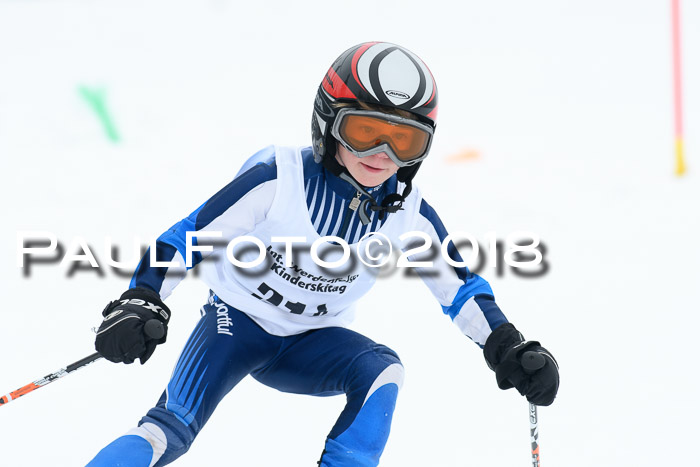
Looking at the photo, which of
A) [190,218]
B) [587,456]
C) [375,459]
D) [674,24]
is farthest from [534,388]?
[674,24]

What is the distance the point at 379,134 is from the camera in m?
2.70

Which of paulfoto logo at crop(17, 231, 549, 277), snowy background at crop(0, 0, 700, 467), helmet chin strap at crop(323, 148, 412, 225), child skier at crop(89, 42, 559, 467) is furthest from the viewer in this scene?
snowy background at crop(0, 0, 700, 467)

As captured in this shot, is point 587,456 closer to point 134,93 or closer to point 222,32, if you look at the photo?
point 134,93

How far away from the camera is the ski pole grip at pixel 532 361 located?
2.66m

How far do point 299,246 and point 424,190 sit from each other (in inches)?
136

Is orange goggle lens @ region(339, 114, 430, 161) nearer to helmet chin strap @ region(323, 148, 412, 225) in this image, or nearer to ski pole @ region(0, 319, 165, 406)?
helmet chin strap @ region(323, 148, 412, 225)

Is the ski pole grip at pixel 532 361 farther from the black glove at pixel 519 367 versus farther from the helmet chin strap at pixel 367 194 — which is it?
the helmet chin strap at pixel 367 194

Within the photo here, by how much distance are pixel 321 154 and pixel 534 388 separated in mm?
1015

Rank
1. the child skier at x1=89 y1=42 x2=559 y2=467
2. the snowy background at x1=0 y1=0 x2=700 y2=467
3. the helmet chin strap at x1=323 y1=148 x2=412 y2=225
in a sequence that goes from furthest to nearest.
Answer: the snowy background at x1=0 y1=0 x2=700 y2=467, the helmet chin strap at x1=323 y1=148 x2=412 y2=225, the child skier at x1=89 y1=42 x2=559 y2=467

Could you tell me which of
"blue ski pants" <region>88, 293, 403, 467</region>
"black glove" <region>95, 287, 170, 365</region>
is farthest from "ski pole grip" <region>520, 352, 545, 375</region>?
"black glove" <region>95, 287, 170, 365</region>

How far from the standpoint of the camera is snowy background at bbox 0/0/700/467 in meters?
3.60

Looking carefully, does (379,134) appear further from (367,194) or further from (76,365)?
(76,365)

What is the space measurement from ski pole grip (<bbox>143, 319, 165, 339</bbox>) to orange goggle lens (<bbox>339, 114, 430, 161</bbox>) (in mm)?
818

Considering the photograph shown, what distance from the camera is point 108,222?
549 centimetres
